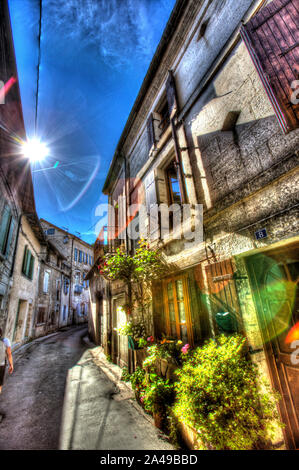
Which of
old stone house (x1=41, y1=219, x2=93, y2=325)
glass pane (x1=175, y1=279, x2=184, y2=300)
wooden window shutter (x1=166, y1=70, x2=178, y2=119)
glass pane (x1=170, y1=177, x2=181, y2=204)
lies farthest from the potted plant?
old stone house (x1=41, y1=219, x2=93, y2=325)

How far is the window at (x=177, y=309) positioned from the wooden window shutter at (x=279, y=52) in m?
3.19

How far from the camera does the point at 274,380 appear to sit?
101 inches

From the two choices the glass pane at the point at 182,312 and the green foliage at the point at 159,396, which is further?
the glass pane at the point at 182,312

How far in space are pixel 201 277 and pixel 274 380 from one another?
171 cm

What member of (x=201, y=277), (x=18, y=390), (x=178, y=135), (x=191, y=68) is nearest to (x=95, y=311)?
(x=18, y=390)

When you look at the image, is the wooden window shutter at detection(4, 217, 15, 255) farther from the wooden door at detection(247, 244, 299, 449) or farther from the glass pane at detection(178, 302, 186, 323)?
the wooden door at detection(247, 244, 299, 449)

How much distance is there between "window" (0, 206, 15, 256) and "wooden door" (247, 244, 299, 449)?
24.2ft

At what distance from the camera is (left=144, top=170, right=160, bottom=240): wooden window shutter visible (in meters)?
5.43

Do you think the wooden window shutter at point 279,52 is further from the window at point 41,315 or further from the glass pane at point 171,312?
the window at point 41,315

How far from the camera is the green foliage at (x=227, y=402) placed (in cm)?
210

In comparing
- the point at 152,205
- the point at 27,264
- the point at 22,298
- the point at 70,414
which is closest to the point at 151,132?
the point at 152,205

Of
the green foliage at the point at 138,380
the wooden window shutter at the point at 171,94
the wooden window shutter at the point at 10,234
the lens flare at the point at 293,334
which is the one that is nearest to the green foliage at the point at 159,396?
the green foliage at the point at 138,380

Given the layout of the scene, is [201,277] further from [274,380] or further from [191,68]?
[191,68]

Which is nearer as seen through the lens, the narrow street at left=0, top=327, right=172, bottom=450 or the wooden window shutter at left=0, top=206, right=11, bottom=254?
the narrow street at left=0, top=327, right=172, bottom=450
